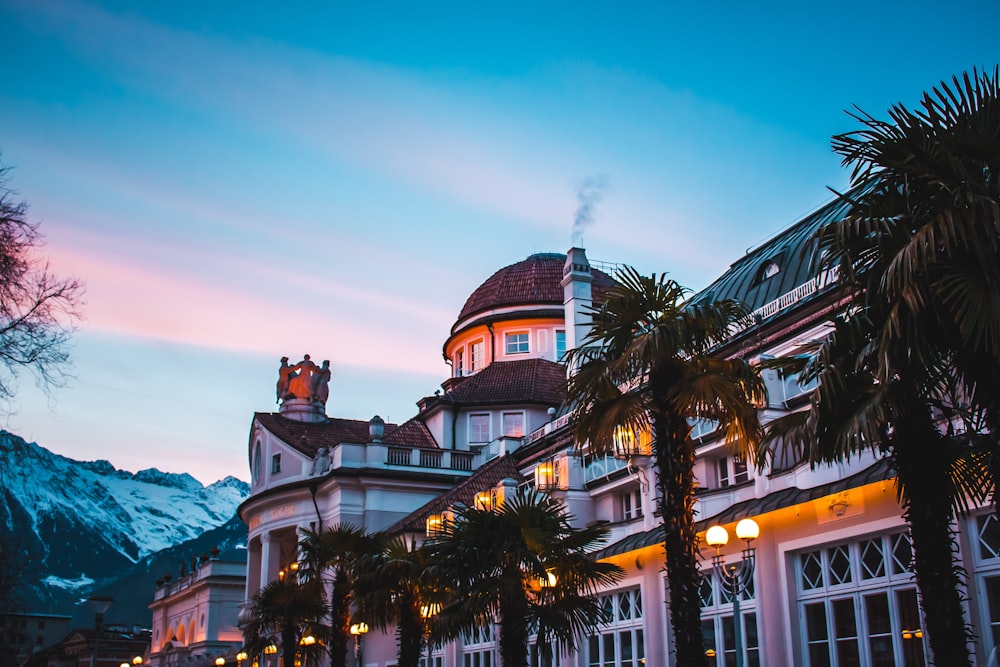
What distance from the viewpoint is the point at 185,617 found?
79.6 m

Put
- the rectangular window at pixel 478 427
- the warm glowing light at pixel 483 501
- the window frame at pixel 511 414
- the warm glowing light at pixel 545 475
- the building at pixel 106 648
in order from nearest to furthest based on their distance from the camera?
the warm glowing light at pixel 483 501, the warm glowing light at pixel 545 475, the window frame at pixel 511 414, the rectangular window at pixel 478 427, the building at pixel 106 648

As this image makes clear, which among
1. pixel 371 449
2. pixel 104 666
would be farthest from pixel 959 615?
pixel 104 666

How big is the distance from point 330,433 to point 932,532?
48.9 metres

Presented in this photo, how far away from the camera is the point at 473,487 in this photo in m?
44.3

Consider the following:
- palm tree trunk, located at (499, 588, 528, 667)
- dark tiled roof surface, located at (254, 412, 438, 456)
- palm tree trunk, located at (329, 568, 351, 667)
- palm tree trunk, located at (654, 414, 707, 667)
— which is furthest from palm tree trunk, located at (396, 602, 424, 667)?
dark tiled roof surface, located at (254, 412, 438, 456)

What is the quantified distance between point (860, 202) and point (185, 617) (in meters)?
74.3

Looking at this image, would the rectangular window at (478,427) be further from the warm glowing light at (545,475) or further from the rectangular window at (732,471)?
the rectangular window at (732,471)

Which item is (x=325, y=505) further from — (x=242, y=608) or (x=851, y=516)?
(x=851, y=516)

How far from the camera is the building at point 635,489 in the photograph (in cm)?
2211

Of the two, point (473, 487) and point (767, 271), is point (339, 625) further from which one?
point (767, 271)

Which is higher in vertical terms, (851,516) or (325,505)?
(325,505)

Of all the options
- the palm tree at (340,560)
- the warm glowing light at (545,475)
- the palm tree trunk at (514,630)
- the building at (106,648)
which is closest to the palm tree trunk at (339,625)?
the palm tree at (340,560)

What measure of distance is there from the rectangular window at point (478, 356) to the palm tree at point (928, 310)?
48.8 meters

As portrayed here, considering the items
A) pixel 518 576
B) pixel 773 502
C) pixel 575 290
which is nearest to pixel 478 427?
pixel 575 290
